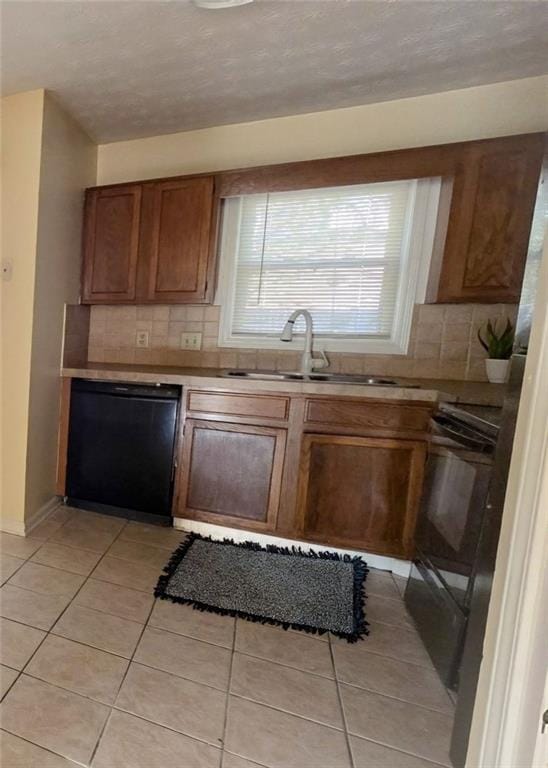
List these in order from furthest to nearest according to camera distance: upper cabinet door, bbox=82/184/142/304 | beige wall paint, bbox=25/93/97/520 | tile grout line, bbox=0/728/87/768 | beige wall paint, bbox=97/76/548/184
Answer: upper cabinet door, bbox=82/184/142/304 → beige wall paint, bbox=25/93/97/520 → beige wall paint, bbox=97/76/548/184 → tile grout line, bbox=0/728/87/768

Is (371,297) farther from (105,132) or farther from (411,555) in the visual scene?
(105,132)

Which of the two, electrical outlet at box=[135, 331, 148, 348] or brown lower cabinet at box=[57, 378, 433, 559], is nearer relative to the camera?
brown lower cabinet at box=[57, 378, 433, 559]

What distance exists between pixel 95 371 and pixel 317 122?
1857 mm

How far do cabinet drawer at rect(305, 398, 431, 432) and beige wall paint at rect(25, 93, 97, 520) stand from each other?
1.45 metres

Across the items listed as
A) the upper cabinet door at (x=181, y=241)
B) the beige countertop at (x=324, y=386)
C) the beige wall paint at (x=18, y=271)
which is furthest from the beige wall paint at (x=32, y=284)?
the upper cabinet door at (x=181, y=241)

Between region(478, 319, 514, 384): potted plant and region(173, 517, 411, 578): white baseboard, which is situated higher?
region(478, 319, 514, 384): potted plant

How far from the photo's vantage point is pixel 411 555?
166 centimetres

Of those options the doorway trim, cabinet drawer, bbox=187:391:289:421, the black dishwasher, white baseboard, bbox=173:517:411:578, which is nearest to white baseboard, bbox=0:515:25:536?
the black dishwasher

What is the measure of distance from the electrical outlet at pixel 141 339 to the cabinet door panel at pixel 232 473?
824 mm

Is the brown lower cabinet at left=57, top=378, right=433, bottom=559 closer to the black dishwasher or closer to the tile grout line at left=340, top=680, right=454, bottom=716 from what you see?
the black dishwasher

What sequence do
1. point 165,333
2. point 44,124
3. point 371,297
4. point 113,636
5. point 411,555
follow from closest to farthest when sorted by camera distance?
point 113,636, point 411,555, point 44,124, point 371,297, point 165,333

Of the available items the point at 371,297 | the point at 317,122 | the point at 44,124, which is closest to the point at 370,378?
the point at 371,297

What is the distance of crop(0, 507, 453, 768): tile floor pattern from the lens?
92 centimetres

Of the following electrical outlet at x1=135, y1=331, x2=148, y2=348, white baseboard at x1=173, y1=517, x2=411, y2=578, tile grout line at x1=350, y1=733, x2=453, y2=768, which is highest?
electrical outlet at x1=135, y1=331, x2=148, y2=348
